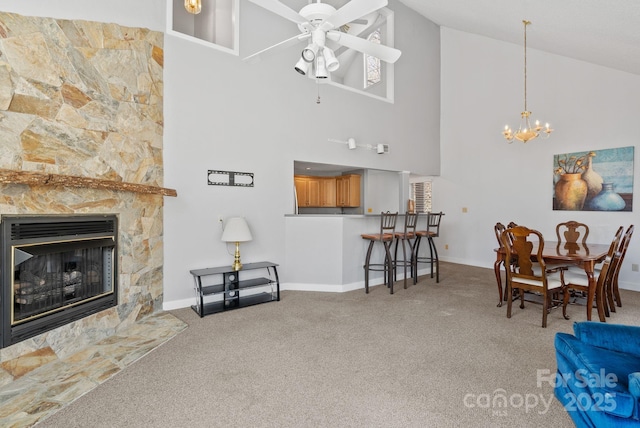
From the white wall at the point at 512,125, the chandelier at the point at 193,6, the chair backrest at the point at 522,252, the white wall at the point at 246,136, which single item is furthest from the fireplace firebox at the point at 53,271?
the white wall at the point at 512,125

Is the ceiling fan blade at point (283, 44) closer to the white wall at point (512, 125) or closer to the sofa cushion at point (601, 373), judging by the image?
the sofa cushion at point (601, 373)

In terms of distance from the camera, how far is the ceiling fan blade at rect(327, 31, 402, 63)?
105 inches

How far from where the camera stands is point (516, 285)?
3594 millimetres

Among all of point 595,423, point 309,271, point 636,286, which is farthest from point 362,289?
point 636,286

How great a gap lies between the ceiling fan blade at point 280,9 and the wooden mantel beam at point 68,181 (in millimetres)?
2007

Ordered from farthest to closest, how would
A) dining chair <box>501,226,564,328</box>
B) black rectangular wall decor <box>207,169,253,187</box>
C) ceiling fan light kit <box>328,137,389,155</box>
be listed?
ceiling fan light kit <box>328,137,389,155</box> → black rectangular wall decor <box>207,169,253,187</box> → dining chair <box>501,226,564,328</box>

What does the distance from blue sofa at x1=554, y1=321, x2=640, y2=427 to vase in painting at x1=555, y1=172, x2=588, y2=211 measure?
4.33 m

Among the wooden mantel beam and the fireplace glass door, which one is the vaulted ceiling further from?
the fireplace glass door

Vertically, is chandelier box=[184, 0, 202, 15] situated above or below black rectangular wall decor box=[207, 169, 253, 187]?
above

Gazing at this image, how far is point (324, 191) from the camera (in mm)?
8172

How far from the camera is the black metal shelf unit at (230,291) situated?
153 inches

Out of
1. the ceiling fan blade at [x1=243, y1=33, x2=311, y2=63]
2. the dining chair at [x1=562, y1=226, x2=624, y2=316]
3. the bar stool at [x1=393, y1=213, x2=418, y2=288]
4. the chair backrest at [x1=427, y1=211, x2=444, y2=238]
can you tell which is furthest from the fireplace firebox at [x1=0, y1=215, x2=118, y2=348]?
the dining chair at [x1=562, y1=226, x2=624, y2=316]

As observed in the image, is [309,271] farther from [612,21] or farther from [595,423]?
[612,21]

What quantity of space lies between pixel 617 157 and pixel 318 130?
4.62 m
